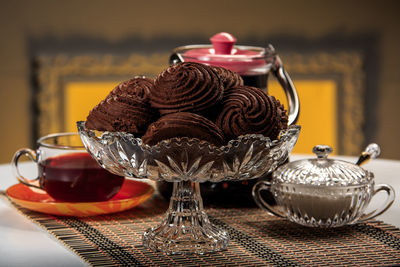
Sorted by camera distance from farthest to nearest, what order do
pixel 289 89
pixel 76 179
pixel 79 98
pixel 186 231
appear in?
pixel 79 98, pixel 289 89, pixel 76 179, pixel 186 231

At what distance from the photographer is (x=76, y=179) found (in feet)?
2.97

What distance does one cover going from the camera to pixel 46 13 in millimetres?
2252

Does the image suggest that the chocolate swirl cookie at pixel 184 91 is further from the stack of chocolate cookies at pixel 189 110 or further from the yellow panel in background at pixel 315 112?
the yellow panel in background at pixel 315 112

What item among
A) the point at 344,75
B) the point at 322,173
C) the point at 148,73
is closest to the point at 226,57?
the point at 322,173

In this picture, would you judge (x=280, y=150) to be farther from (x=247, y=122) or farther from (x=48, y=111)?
(x=48, y=111)

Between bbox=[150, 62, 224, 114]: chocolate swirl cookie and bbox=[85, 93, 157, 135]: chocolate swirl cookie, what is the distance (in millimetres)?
17

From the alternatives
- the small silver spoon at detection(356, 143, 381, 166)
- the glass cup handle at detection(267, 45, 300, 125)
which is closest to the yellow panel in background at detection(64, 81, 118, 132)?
the glass cup handle at detection(267, 45, 300, 125)

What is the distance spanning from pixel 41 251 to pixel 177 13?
168cm

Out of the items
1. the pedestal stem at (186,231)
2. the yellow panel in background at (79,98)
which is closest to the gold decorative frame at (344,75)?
the yellow panel in background at (79,98)

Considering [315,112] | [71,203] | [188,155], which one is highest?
[188,155]

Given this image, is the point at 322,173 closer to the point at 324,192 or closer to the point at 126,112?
the point at 324,192

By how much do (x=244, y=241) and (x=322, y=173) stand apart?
0.14 metres

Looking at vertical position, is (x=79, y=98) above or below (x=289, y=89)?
below

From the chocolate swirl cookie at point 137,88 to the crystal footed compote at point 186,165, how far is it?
2.5 inches
